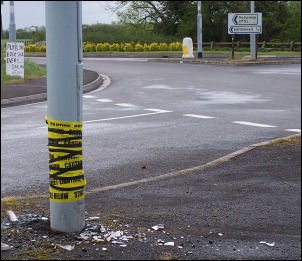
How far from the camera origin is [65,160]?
194 inches

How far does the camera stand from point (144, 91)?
19.4m

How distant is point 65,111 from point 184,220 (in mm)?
1321

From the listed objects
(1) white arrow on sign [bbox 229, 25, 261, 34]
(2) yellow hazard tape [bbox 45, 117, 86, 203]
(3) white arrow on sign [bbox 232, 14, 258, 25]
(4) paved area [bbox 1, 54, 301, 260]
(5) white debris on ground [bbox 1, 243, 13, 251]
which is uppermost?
(3) white arrow on sign [bbox 232, 14, 258, 25]

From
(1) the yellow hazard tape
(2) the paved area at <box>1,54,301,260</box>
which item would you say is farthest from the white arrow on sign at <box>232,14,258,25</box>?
(1) the yellow hazard tape

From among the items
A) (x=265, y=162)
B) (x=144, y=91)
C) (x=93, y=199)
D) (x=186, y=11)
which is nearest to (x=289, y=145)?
(x=265, y=162)

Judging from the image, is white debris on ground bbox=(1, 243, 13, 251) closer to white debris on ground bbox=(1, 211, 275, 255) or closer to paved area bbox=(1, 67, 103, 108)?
white debris on ground bbox=(1, 211, 275, 255)

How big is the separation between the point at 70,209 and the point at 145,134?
607 centimetres

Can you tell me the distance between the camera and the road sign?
24817 mm

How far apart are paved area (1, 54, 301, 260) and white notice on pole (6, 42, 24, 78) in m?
11.1

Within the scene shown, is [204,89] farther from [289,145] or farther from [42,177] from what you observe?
[42,177]

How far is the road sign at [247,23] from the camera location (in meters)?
24.8

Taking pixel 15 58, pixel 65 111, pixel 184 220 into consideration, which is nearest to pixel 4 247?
pixel 65 111

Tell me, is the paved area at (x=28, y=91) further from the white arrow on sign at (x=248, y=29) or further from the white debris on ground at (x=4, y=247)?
the white debris on ground at (x=4, y=247)

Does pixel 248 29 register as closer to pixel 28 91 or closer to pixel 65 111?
pixel 28 91
